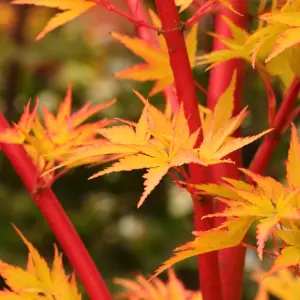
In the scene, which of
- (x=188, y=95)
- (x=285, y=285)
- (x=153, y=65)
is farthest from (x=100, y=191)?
(x=188, y=95)

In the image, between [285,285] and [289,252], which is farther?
[285,285]

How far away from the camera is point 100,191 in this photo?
1.47m

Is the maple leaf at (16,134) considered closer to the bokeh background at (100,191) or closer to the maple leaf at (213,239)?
the maple leaf at (213,239)

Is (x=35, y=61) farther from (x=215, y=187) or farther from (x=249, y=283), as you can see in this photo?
(x=215, y=187)

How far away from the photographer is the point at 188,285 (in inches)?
55.2

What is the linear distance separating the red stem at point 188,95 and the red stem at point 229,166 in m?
0.07

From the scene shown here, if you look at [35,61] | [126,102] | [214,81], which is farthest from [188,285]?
[214,81]

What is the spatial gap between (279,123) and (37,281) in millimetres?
199

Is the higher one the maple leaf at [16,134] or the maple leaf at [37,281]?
the maple leaf at [16,134]

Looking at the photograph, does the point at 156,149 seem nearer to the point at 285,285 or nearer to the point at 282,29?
the point at 282,29

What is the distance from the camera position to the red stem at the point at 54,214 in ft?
1.48

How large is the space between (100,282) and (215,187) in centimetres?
14

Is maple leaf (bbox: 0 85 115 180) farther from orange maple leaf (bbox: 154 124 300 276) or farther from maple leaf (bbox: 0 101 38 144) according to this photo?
orange maple leaf (bbox: 154 124 300 276)

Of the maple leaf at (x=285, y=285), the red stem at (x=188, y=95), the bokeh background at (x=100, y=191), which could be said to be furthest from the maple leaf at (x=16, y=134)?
the bokeh background at (x=100, y=191)
